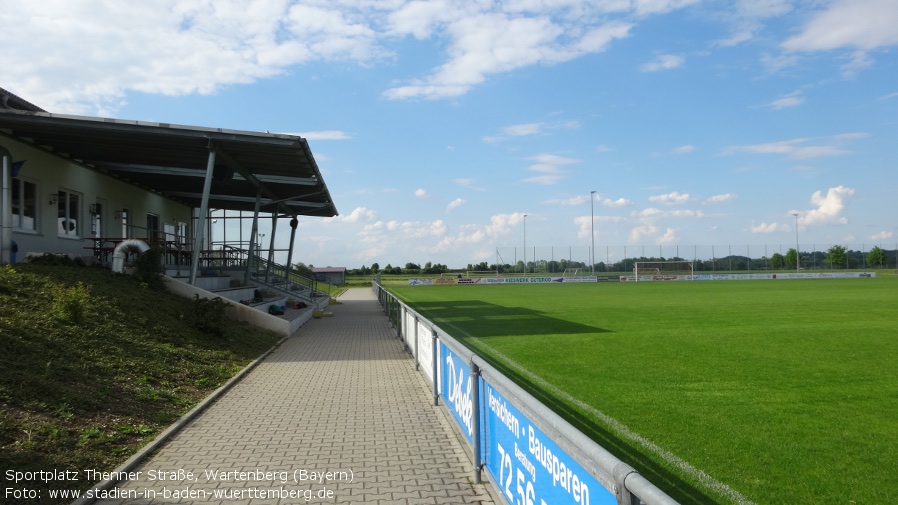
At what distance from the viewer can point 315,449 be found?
6.07 m

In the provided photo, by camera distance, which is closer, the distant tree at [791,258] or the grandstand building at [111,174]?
the grandstand building at [111,174]

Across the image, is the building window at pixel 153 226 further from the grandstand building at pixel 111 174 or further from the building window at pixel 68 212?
the building window at pixel 68 212

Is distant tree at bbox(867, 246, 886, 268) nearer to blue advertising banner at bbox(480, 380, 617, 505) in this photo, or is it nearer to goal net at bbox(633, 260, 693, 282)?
goal net at bbox(633, 260, 693, 282)

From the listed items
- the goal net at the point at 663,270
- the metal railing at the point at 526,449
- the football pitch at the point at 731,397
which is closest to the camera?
the metal railing at the point at 526,449

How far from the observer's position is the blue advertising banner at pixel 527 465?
2756 mm

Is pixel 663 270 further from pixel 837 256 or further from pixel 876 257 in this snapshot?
pixel 876 257

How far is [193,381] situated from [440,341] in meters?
4.05

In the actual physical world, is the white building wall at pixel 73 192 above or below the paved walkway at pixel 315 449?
above

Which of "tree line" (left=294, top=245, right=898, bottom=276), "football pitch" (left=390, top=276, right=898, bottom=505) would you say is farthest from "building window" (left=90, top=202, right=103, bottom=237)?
"tree line" (left=294, top=245, right=898, bottom=276)

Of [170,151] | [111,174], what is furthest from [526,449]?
[111,174]

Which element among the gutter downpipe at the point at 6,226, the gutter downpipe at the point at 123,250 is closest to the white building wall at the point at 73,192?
the gutter downpipe at the point at 6,226

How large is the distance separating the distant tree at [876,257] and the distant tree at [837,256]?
315 cm

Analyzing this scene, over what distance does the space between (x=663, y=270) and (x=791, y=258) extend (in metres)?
25.7

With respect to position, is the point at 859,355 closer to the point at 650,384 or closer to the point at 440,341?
the point at 650,384
